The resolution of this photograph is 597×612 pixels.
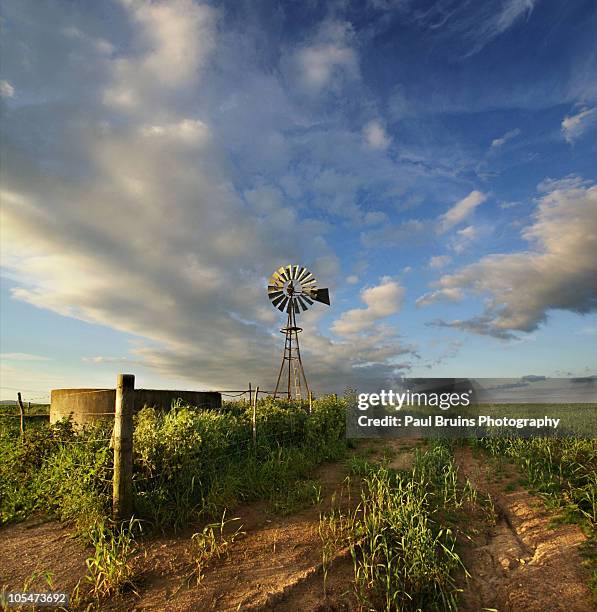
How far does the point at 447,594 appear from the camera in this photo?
19.6 ft

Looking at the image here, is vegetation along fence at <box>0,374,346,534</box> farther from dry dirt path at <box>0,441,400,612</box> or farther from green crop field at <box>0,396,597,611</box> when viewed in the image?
dry dirt path at <box>0,441,400,612</box>

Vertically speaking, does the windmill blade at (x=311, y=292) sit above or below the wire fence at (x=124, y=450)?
above

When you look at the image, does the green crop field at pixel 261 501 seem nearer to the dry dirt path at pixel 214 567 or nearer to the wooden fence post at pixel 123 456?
the dry dirt path at pixel 214 567

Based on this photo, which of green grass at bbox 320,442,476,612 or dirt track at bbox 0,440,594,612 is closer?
dirt track at bbox 0,440,594,612

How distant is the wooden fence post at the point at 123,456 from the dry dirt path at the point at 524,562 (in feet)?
17.2

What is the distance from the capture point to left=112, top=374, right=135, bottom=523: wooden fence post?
23.5ft

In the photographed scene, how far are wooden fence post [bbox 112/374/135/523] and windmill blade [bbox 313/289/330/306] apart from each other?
16834mm

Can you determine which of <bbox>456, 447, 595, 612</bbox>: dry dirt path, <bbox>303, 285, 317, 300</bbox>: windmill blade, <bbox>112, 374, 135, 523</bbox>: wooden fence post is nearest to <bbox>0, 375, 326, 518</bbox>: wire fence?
<bbox>112, 374, 135, 523</bbox>: wooden fence post

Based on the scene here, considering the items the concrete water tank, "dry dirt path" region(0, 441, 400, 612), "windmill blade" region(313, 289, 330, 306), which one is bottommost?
"dry dirt path" region(0, 441, 400, 612)

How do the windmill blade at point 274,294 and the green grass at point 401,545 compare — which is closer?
the green grass at point 401,545

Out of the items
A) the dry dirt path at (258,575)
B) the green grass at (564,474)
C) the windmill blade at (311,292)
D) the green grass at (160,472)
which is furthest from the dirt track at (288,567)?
the windmill blade at (311,292)

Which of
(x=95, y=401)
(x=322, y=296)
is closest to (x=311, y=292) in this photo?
(x=322, y=296)

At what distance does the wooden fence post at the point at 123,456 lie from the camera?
23.5 ft

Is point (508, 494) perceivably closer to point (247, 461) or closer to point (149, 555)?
point (247, 461)
